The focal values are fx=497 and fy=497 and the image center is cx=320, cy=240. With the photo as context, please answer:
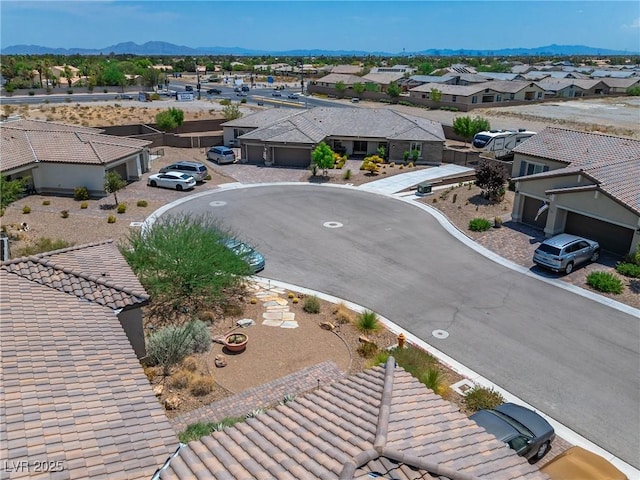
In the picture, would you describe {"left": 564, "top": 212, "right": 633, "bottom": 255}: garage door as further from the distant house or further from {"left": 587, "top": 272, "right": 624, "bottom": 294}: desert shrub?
the distant house

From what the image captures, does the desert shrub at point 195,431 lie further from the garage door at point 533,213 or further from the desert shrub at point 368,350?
the garage door at point 533,213

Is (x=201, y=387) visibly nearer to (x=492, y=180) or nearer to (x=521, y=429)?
(x=521, y=429)

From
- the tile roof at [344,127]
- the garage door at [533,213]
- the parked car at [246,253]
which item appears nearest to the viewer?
the parked car at [246,253]

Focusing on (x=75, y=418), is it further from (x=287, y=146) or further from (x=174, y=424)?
(x=287, y=146)

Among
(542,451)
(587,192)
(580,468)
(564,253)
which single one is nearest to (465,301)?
(564,253)

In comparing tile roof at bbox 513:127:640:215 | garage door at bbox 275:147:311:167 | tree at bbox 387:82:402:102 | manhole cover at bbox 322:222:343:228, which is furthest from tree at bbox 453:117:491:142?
tree at bbox 387:82:402:102

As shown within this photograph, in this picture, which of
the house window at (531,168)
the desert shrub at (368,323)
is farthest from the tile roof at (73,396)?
the house window at (531,168)

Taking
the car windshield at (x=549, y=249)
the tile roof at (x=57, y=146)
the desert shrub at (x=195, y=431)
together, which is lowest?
the desert shrub at (x=195, y=431)
